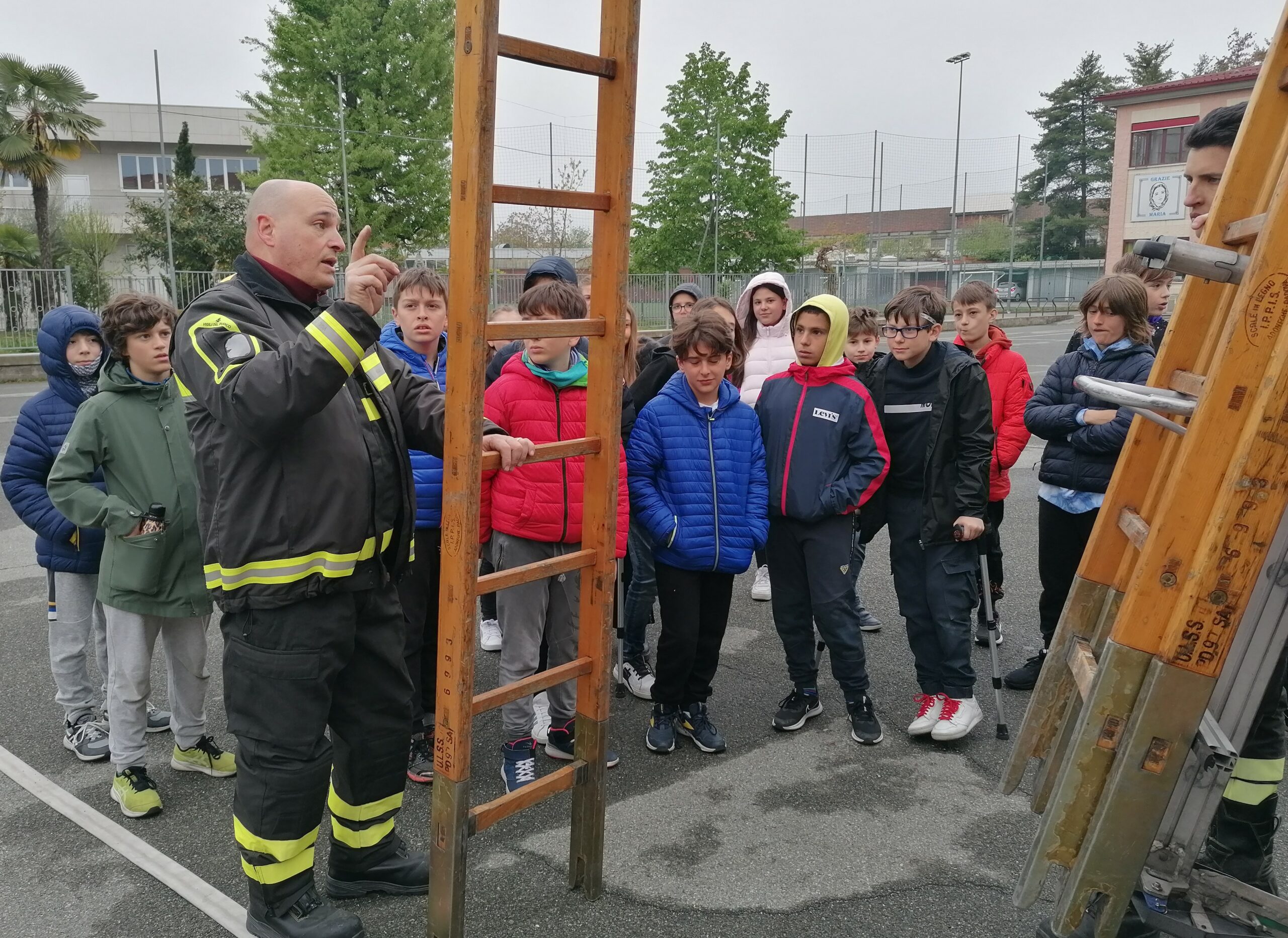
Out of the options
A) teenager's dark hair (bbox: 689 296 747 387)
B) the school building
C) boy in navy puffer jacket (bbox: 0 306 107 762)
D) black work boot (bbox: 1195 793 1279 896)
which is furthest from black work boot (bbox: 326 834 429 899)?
the school building

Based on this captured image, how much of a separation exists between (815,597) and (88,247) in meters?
32.6

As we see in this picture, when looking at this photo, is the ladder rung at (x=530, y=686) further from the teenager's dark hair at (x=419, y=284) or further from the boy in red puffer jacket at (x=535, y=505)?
the teenager's dark hair at (x=419, y=284)

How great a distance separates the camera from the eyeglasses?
4.25 metres

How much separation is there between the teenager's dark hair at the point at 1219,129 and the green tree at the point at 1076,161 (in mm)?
46945

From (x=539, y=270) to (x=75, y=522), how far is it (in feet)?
7.64

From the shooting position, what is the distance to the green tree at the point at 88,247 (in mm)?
23906

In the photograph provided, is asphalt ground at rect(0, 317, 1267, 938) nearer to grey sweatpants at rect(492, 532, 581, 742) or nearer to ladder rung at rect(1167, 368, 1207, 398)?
grey sweatpants at rect(492, 532, 581, 742)

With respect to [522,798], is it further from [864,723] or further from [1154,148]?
[1154,148]

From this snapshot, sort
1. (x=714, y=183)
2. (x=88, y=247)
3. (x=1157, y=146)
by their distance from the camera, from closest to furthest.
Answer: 1. (x=714, y=183)
2. (x=88, y=247)
3. (x=1157, y=146)

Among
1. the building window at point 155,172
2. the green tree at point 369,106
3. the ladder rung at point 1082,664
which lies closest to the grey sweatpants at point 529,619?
the ladder rung at point 1082,664

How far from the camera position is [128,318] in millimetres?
3543

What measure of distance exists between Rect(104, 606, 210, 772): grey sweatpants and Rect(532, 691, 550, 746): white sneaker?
1.32m

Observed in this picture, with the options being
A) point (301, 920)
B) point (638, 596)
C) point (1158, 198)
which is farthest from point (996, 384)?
point (1158, 198)

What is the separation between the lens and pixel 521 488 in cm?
375
